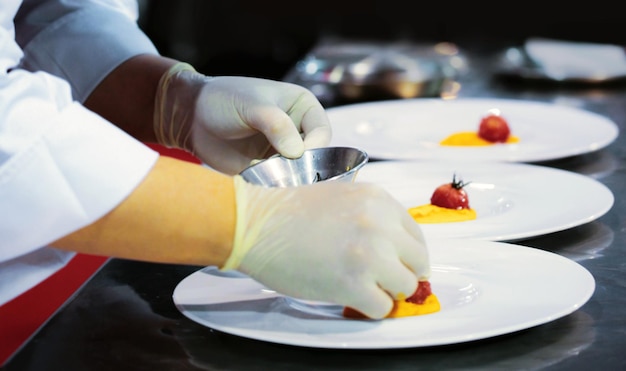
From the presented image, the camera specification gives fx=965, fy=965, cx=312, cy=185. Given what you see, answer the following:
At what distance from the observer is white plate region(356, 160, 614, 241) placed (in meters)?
1.45

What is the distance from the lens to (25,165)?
3.53 ft

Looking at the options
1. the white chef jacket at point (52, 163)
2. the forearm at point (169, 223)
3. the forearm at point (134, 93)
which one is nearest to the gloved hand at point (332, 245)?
the forearm at point (169, 223)

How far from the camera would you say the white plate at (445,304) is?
1.06 meters

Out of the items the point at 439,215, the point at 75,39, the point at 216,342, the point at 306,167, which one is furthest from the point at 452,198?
the point at 75,39

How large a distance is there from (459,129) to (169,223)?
1.29 meters

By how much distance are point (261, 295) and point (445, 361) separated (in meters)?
0.28

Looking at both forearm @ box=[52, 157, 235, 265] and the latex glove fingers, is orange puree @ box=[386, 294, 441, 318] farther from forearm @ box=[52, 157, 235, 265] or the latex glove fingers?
the latex glove fingers

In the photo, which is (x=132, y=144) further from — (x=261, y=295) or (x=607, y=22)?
(x=607, y=22)

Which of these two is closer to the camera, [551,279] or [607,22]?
[551,279]

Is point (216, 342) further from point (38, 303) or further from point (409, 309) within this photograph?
point (38, 303)

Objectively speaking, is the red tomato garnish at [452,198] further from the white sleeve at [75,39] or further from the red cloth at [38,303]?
the red cloth at [38,303]

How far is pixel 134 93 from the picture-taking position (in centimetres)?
187

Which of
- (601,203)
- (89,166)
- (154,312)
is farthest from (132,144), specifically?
(601,203)

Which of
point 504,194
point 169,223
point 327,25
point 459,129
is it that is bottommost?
point 327,25
